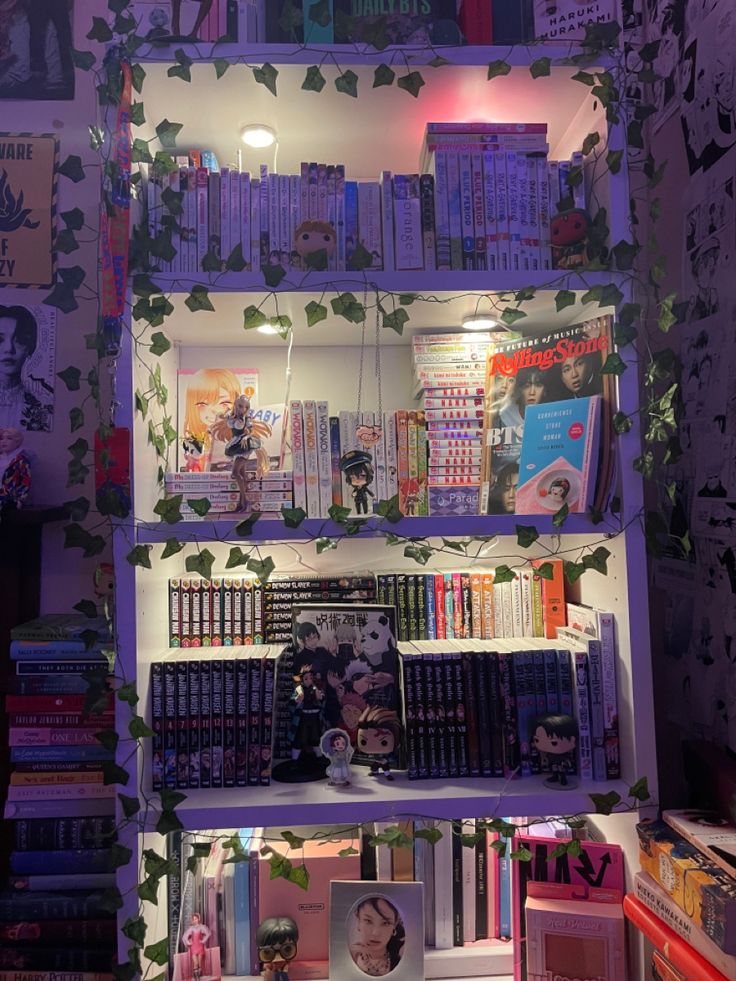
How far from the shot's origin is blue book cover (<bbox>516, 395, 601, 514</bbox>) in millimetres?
1131

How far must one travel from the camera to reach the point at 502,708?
1148 millimetres

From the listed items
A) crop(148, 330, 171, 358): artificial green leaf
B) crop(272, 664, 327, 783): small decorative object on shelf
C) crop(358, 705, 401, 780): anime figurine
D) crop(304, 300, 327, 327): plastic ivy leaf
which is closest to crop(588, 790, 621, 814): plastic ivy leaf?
crop(358, 705, 401, 780): anime figurine

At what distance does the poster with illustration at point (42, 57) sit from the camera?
1543mm

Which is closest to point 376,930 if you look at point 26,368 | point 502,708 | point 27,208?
point 502,708

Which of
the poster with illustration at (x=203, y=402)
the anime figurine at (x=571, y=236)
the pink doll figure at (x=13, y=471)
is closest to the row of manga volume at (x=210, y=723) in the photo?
the poster with illustration at (x=203, y=402)

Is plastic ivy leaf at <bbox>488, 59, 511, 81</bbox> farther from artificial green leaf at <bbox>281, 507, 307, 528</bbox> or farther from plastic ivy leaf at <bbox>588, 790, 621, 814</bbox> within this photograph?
plastic ivy leaf at <bbox>588, 790, 621, 814</bbox>

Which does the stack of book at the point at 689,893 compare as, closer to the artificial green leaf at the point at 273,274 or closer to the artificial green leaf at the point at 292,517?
the artificial green leaf at the point at 292,517

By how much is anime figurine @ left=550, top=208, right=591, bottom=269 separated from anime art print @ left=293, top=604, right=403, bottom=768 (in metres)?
0.69

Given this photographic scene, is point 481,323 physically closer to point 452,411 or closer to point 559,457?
point 452,411

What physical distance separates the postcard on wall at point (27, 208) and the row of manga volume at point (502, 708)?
120 centimetres

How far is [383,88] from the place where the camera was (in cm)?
115

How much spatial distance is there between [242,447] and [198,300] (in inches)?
10.1

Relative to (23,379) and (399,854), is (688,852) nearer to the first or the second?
(399,854)

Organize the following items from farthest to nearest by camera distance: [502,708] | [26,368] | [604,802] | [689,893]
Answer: [26,368], [502,708], [604,802], [689,893]
